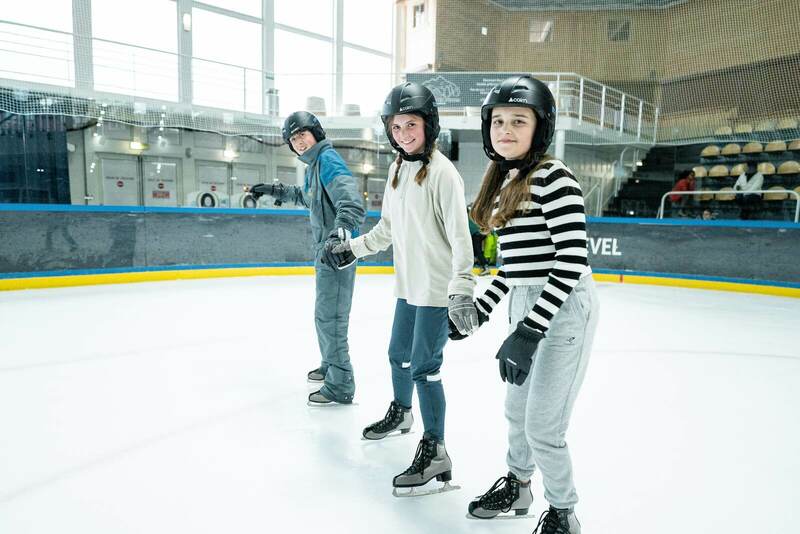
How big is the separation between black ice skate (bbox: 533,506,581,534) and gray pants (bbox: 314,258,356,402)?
1.33 m

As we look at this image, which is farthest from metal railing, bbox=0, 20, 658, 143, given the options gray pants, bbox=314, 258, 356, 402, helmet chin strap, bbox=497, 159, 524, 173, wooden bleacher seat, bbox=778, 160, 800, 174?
helmet chin strap, bbox=497, 159, 524, 173

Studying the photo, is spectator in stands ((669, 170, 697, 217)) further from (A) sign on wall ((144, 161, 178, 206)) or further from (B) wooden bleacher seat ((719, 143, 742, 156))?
(A) sign on wall ((144, 161, 178, 206))

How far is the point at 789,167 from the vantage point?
939cm

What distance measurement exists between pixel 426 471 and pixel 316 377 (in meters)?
1.28

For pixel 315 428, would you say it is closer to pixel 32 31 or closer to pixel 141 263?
pixel 141 263

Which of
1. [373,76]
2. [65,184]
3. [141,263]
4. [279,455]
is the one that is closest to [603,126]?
[373,76]

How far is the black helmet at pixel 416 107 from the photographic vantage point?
5.79ft

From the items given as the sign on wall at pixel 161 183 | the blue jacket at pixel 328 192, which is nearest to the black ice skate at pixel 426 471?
the blue jacket at pixel 328 192

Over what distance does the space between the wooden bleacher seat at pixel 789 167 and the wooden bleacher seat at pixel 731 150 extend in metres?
0.93

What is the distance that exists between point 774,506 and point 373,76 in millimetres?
10709

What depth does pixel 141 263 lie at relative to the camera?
6551 millimetres

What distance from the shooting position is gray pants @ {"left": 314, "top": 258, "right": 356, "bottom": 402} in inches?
97.8

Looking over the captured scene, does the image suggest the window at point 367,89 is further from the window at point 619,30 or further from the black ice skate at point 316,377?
the black ice skate at point 316,377

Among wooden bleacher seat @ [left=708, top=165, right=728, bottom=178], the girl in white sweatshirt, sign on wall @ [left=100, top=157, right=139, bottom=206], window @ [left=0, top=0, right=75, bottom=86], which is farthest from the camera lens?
wooden bleacher seat @ [left=708, top=165, right=728, bottom=178]
